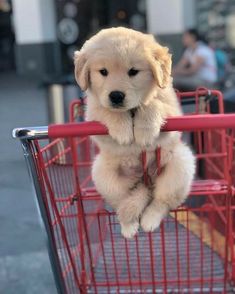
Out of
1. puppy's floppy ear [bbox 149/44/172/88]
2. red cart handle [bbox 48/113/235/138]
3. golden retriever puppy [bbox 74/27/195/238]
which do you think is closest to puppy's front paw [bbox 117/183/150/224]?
golden retriever puppy [bbox 74/27/195/238]

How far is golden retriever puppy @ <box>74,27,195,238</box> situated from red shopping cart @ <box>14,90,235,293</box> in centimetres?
11

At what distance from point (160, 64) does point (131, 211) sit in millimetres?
668

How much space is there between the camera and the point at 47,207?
2609 mm

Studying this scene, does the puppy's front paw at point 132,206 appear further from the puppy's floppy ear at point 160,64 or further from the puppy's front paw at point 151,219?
the puppy's floppy ear at point 160,64

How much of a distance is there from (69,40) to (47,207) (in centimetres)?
1712

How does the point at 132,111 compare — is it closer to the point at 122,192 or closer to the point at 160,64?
the point at 160,64

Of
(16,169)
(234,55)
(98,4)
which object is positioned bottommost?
(16,169)

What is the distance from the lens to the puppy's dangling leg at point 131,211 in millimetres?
2703

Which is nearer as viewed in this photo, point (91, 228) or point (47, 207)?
point (47, 207)

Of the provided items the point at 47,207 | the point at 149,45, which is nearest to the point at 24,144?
the point at 47,207

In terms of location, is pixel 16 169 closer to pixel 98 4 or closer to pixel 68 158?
pixel 68 158

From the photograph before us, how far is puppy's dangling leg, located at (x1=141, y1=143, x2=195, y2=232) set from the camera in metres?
2.71

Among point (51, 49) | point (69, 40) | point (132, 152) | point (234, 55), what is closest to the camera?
point (132, 152)

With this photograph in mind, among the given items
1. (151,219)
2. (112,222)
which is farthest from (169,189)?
(112,222)
